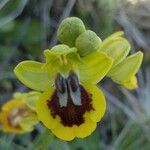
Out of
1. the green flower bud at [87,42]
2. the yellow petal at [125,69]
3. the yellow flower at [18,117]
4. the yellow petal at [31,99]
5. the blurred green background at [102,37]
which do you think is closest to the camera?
the green flower bud at [87,42]

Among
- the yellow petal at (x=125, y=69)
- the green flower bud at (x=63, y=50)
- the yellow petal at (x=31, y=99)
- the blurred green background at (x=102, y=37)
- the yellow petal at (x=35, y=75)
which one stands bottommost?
the blurred green background at (x=102, y=37)

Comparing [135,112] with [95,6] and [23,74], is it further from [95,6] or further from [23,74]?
[23,74]

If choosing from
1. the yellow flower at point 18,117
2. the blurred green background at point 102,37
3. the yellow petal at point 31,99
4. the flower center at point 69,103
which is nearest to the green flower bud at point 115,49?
the flower center at point 69,103

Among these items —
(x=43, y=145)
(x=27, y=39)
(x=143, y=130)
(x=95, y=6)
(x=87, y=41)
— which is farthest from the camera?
(x=27, y=39)

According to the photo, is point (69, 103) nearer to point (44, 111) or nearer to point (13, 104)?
point (44, 111)

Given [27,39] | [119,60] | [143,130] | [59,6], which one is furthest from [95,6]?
[119,60]

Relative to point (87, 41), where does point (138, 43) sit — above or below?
below

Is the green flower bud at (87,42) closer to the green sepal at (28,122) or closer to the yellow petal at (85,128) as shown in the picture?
the yellow petal at (85,128)
